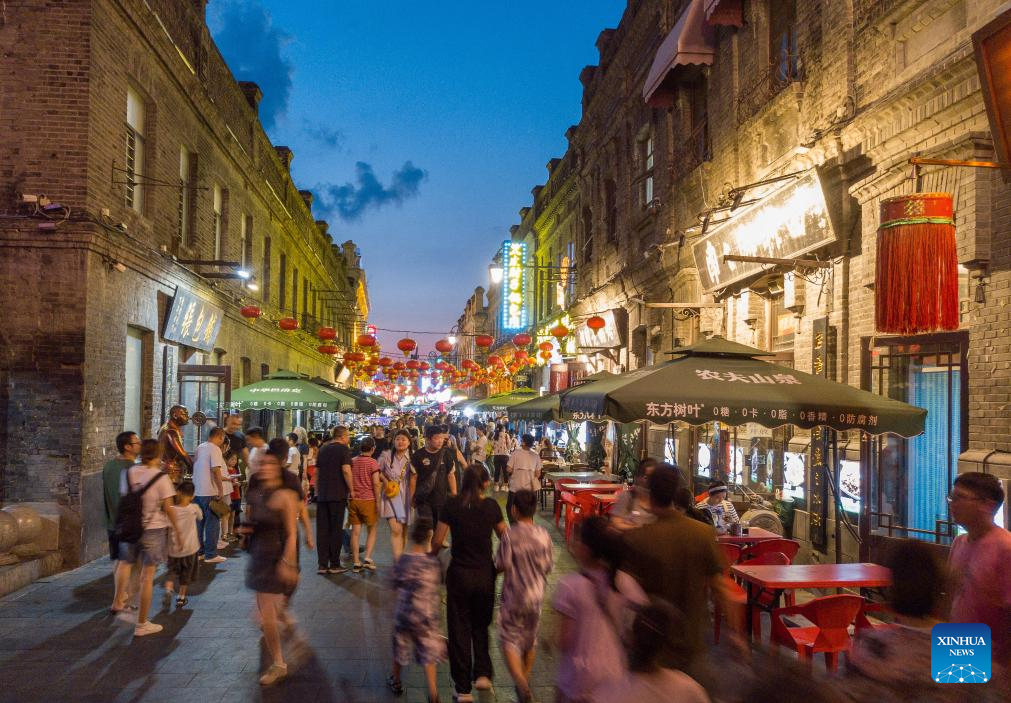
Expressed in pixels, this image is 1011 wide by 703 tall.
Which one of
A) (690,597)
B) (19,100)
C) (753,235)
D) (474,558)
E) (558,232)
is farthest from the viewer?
(558,232)

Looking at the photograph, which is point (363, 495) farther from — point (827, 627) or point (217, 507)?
point (827, 627)

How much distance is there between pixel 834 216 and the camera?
10.1 meters

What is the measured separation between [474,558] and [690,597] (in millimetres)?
1851

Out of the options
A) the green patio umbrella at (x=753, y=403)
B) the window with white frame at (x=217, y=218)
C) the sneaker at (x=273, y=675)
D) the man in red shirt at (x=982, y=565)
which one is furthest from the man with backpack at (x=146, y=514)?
the window with white frame at (x=217, y=218)

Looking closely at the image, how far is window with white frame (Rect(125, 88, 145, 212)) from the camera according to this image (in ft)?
41.9

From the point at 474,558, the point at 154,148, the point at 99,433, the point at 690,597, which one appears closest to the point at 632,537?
the point at 690,597

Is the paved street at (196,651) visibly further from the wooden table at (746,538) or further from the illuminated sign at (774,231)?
the illuminated sign at (774,231)

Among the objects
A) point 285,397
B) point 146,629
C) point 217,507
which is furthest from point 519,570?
point 285,397

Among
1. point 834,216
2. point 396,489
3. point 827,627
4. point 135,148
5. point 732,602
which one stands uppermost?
point 135,148

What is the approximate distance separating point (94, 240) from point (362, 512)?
204 inches

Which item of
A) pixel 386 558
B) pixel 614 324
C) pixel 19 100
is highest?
pixel 19 100

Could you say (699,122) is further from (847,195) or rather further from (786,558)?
(786,558)

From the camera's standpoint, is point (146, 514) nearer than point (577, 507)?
Yes

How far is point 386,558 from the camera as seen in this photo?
38.8 ft
